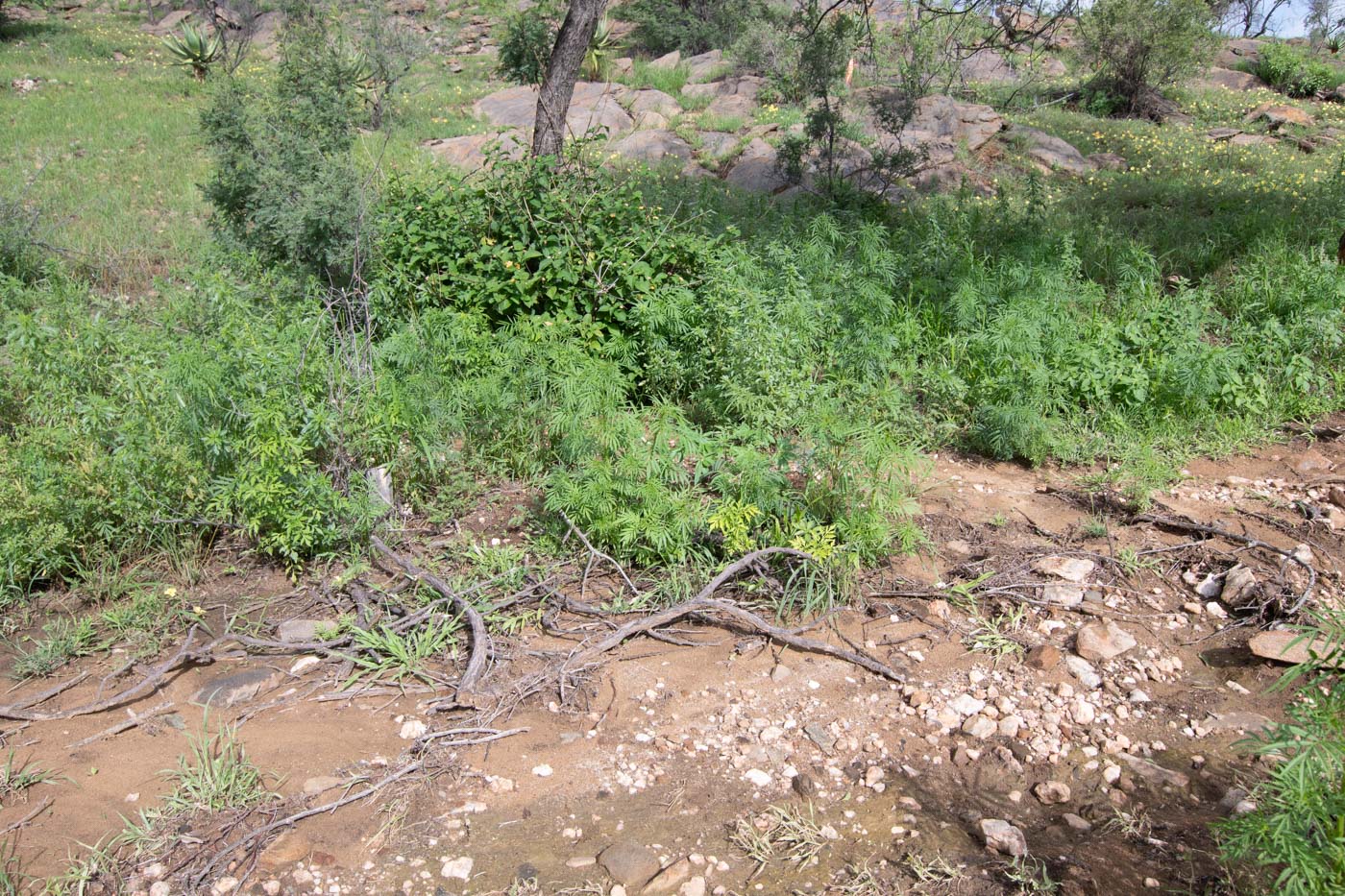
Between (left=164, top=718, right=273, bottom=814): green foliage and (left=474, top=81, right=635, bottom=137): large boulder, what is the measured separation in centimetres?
1015

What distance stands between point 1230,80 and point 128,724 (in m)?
19.0

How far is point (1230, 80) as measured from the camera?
16641 millimetres

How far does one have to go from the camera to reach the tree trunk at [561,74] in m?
7.28

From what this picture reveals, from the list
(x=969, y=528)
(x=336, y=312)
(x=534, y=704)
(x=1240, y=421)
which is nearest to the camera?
(x=534, y=704)

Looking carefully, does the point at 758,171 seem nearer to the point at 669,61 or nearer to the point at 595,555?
the point at 595,555

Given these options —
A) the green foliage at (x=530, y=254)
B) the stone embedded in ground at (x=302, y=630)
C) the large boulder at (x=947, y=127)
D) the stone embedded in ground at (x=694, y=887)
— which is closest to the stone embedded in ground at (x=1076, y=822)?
the stone embedded in ground at (x=694, y=887)

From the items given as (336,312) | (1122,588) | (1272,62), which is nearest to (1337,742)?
(1122,588)

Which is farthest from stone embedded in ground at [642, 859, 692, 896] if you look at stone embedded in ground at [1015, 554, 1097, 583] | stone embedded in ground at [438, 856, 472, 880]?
stone embedded in ground at [1015, 554, 1097, 583]

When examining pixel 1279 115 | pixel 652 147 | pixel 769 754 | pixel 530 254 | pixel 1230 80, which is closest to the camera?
pixel 769 754

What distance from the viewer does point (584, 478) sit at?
4.16 metres

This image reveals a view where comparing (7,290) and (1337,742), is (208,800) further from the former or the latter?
(7,290)

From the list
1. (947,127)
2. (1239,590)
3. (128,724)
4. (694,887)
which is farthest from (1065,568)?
(947,127)

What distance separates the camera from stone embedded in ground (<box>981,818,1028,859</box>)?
2764 mm

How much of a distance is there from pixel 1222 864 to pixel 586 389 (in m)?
3.06
